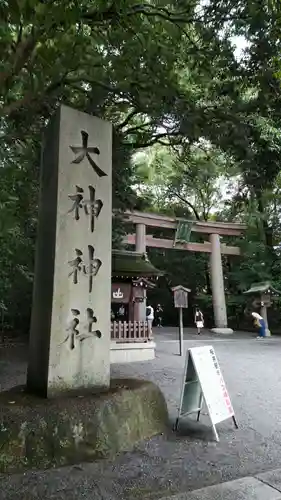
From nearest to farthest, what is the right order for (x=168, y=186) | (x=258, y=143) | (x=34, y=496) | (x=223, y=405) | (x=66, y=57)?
(x=34, y=496) < (x=223, y=405) < (x=66, y=57) < (x=258, y=143) < (x=168, y=186)

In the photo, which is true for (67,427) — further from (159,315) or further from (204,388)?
(159,315)

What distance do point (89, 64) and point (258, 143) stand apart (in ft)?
8.51

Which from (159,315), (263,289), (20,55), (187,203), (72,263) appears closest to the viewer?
(72,263)

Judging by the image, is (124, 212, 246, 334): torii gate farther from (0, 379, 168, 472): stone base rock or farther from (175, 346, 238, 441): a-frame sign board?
(0, 379, 168, 472): stone base rock

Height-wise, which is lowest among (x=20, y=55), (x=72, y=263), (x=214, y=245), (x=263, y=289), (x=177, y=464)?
(x=177, y=464)

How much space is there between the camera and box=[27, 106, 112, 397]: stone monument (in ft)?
12.5

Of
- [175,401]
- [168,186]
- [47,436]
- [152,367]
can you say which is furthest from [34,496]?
[168,186]

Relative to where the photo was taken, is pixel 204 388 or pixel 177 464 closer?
pixel 177 464

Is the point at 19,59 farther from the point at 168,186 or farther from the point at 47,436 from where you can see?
the point at 168,186

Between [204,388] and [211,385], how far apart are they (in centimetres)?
18

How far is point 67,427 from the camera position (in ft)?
10.9

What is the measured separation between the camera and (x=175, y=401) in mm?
5730

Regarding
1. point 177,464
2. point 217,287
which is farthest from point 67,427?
point 217,287

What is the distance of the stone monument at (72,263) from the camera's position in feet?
12.5
